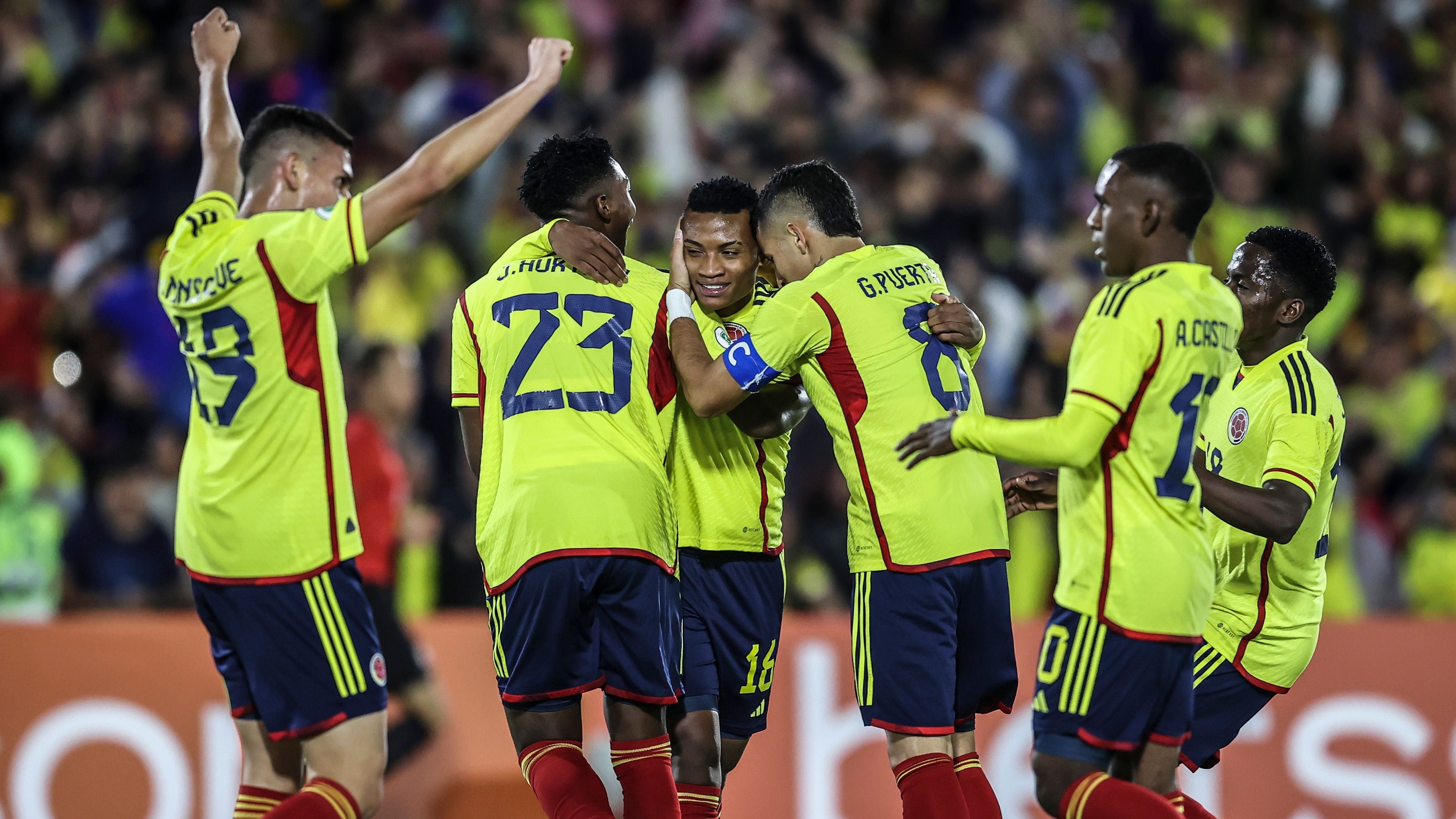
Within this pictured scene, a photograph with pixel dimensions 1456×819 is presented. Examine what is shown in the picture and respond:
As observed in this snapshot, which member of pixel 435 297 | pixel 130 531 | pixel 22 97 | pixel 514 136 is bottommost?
pixel 130 531

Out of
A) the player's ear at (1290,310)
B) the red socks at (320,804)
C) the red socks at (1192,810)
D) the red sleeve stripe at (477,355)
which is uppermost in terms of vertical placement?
the red sleeve stripe at (477,355)

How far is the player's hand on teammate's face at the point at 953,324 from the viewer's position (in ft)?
17.1

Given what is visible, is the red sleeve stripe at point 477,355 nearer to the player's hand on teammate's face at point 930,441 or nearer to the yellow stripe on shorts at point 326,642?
the yellow stripe on shorts at point 326,642

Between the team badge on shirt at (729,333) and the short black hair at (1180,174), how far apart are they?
1.55 meters

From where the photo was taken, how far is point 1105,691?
452 centimetres

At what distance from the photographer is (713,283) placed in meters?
5.59

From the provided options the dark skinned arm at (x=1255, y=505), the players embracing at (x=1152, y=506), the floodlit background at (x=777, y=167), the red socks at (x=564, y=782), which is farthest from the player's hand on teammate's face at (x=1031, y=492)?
the floodlit background at (x=777, y=167)

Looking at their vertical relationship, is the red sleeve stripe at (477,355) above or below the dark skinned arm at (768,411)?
above

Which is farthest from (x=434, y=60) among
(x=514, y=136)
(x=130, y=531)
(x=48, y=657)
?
(x=48, y=657)

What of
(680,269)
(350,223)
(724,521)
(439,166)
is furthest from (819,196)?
(350,223)

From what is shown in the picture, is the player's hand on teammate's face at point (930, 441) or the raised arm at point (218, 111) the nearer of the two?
the player's hand on teammate's face at point (930, 441)

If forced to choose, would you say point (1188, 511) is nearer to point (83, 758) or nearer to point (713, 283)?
point (713, 283)

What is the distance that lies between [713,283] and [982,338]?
99 centimetres

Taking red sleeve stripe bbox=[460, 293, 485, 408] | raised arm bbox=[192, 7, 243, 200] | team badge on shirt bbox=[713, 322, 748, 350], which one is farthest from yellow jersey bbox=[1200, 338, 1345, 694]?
raised arm bbox=[192, 7, 243, 200]
